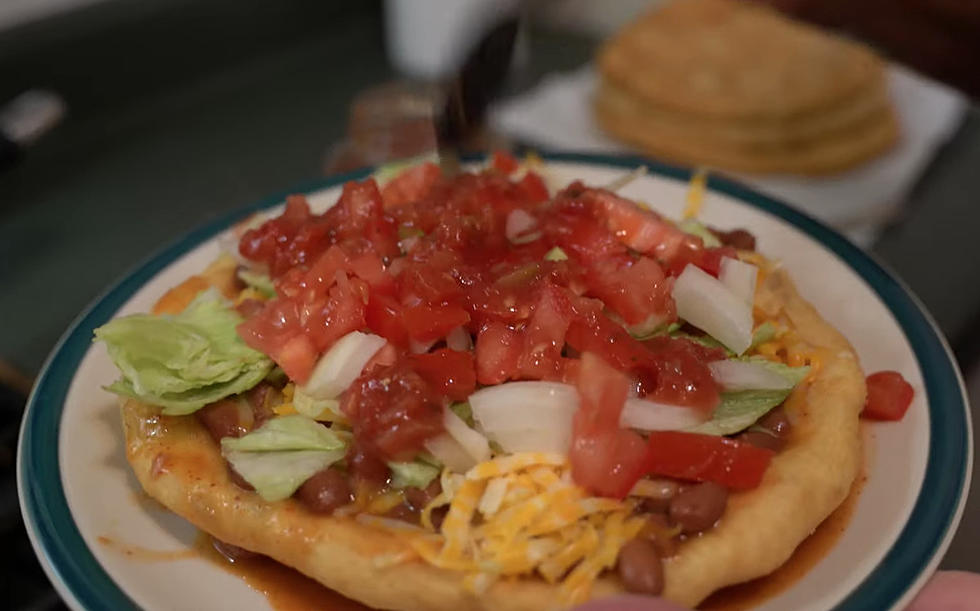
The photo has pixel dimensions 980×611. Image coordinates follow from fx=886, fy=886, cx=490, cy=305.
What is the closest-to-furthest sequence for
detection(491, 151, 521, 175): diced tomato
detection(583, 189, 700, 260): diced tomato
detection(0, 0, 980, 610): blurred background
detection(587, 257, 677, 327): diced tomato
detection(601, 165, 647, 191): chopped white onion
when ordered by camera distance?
1. detection(587, 257, 677, 327): diced tomato
2. detection(583, 189, 700, 260): diced tomato
3. detection(601, 165, 647, 191): chopped white onion
4. detection(491, 151, 521, 175): diced tomato
5. detection(0, 0, 980, 610): blurred background

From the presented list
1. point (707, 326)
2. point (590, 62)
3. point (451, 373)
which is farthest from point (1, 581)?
point (590, 62)

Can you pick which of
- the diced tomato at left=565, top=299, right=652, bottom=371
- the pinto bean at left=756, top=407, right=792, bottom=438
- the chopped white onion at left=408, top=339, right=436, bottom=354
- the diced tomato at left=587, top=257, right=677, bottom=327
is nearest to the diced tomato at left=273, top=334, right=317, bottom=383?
the chopped white onion at left=408, top=339, right=436, bottom=354

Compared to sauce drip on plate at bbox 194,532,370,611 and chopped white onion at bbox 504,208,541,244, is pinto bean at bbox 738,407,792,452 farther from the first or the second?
sauce drip on plate at bbox 194,532,370,611

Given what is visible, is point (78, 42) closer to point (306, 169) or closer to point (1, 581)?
point (306, 169)

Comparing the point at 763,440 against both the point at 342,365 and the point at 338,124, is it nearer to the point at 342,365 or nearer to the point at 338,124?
the point at 342,365

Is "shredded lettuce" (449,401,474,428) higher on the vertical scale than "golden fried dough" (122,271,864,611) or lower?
higher

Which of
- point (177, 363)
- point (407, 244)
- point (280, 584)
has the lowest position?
point (280, 584)

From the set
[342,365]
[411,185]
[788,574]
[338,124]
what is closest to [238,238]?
[411,185]
